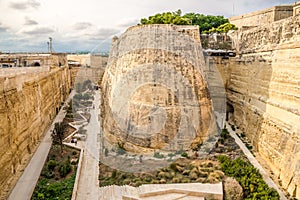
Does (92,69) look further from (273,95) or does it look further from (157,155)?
(273,95)

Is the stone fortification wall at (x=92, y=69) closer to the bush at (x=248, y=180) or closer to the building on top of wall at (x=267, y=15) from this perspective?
the building on top of wall at (x=267, y=15)

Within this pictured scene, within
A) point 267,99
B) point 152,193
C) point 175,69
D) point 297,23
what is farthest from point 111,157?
point 297,23

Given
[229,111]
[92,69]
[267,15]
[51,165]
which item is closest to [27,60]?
[92,69]

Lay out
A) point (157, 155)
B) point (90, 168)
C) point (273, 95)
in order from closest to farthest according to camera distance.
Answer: point (90, 168) → point (157, 155) → point (273, 95)

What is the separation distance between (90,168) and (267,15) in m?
16.9

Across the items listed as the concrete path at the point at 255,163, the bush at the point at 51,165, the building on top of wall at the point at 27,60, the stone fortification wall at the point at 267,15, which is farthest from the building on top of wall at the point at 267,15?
the building on top of wall at the point at 27,60

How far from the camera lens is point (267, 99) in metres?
12.7

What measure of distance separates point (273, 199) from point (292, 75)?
470 cm

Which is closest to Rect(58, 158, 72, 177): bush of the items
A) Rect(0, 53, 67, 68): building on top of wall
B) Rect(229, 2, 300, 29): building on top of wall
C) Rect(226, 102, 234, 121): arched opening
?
Rect(226, 102, 234, 121): arched opening

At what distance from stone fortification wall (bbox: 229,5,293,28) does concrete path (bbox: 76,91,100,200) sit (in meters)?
14.1

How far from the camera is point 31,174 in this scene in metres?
10.8

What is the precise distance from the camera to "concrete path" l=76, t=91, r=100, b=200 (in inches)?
379

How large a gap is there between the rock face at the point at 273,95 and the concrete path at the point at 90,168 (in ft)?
21.3

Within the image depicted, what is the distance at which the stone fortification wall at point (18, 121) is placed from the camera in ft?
30.3
